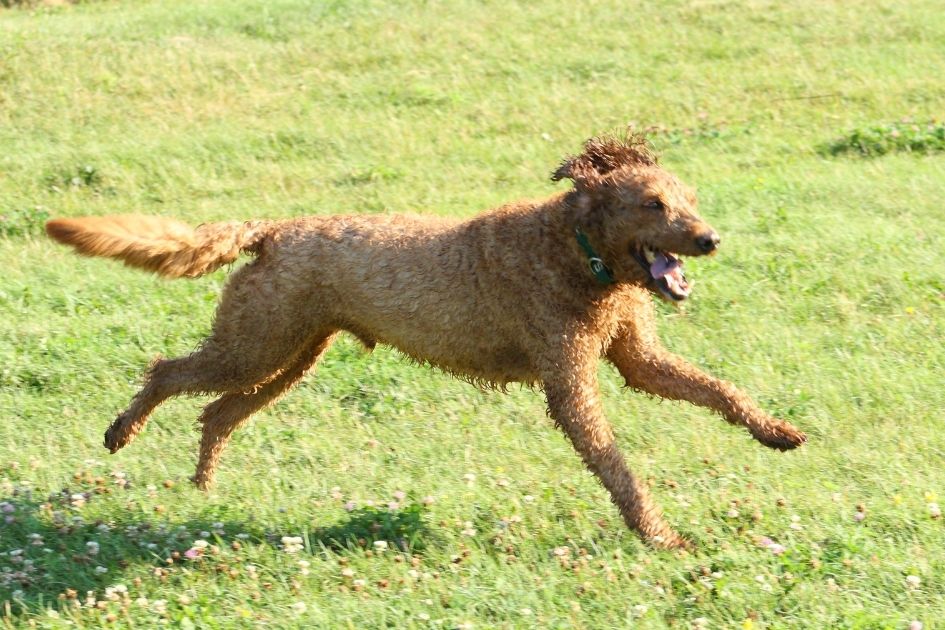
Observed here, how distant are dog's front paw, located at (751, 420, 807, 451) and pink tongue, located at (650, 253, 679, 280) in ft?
2.91

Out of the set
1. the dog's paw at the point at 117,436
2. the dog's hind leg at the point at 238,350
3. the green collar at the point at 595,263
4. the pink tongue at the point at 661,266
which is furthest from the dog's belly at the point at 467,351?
the dog's paw at the point at 117,436

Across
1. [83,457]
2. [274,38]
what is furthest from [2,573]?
[274,38]

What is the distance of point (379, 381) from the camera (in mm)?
7602

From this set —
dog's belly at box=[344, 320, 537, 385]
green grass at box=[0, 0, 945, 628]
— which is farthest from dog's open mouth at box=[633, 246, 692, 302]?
green grass at box=[0, 0, 945, 628]

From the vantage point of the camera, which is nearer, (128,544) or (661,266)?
(661,266)

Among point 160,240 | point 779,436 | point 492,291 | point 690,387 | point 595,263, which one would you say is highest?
point 595,263

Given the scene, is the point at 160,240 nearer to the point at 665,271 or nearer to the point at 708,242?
the point at 665,271

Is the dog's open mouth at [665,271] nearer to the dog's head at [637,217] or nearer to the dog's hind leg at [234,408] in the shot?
the dog's head at [637,217]

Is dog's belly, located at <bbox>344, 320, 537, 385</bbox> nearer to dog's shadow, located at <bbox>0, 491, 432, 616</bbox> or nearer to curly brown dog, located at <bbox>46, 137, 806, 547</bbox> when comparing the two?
curly brown dog, located at <bbox>46, 137, 806, 547</bbox>


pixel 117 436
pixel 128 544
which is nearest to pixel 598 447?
pixel 128 544

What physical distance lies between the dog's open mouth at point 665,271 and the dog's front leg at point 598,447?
522mm

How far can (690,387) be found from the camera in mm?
5965

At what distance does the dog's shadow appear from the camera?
5477mm

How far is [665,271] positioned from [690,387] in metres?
0.70
